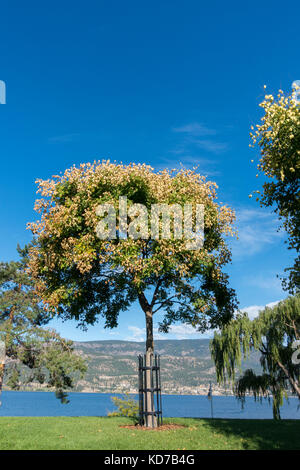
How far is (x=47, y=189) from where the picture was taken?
21.0m

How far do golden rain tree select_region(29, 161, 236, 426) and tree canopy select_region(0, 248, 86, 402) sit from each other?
6.00 m

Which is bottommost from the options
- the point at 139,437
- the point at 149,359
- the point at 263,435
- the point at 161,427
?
the point at 161,427

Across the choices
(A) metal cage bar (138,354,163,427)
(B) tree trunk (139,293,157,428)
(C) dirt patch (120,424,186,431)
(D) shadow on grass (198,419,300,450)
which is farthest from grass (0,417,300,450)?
(B) tree trunk (139,293,157,428)

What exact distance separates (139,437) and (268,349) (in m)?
16.8

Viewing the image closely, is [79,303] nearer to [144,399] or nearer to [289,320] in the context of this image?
[144,399]

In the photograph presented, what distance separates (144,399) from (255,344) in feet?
42.6

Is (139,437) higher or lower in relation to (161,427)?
higher

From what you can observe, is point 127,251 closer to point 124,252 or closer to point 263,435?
point 124,252

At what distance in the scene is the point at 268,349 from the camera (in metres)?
29.3

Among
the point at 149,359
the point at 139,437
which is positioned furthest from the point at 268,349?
the point at 139,437

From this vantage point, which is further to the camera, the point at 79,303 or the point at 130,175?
the point at 79,303

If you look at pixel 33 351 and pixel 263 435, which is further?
pixel 33 351

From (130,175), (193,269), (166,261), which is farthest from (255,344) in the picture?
(130,175)

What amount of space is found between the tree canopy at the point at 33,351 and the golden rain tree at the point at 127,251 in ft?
19.7
